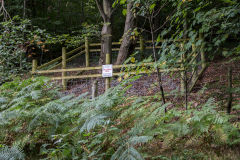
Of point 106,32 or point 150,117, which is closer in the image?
point 150,117

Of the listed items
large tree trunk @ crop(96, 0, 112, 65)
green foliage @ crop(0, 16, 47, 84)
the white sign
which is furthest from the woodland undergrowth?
large tree trunk @ crop(96, 0, 112, 65)

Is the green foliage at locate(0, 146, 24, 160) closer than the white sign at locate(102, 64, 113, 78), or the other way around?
the green foliage at locate(0, 146, 24, 160)

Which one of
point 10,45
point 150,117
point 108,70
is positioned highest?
point 10,45

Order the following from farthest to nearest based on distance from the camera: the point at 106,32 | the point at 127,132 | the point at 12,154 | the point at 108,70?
the point at 106,32 → the point at 108,70 → the point at 12,154 → the point at 127,132

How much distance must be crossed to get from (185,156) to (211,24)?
5.38ft

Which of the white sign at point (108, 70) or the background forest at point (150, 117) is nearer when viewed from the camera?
the background forest at point (150, 117)

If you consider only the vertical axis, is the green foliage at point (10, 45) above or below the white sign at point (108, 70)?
above

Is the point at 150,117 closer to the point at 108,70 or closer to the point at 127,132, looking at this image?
the point at 127,132

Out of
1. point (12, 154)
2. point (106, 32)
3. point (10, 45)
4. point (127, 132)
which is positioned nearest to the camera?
point (127, 132)

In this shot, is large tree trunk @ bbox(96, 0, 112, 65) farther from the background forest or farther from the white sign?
the background forest

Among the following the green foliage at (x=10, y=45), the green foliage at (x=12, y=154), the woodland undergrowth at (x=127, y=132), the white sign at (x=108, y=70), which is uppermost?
the green foliage at (x=10, y=45)

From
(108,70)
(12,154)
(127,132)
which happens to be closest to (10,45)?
(108,70)


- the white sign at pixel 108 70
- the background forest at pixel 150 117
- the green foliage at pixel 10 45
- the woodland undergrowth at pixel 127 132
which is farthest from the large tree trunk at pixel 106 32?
the woodland undergrowth at pixel 127 132

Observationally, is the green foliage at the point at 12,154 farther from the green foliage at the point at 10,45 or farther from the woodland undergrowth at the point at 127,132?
the green foliage at the point at 10,45
